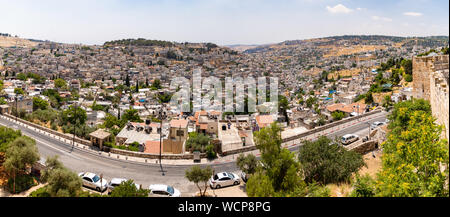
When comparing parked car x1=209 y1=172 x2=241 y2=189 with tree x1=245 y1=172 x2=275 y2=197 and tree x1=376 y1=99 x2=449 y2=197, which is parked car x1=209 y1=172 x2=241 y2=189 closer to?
tree x1=245 y1=172 x2=275 y2=197

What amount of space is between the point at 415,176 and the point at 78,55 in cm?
10826

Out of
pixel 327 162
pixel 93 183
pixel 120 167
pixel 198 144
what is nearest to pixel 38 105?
pixel 120 167

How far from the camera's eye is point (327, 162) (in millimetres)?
8289

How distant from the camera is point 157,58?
103 m

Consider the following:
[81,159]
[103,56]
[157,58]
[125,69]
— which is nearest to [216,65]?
[157,58]

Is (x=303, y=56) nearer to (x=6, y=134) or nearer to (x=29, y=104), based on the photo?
(x=29, y=104)

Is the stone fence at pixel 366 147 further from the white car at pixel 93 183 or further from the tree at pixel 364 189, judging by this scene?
the white car at pixel 93 183

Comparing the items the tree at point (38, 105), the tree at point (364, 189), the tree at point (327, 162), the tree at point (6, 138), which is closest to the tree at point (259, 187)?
the tree at point (364, 189)

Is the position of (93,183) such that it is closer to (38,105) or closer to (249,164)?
(249,164)

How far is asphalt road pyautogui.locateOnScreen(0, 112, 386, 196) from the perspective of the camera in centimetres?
997

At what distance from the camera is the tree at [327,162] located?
26.1ft

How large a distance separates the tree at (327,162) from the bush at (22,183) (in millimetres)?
9072
